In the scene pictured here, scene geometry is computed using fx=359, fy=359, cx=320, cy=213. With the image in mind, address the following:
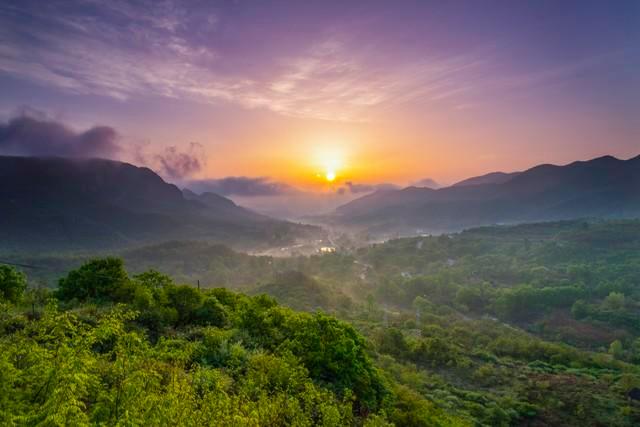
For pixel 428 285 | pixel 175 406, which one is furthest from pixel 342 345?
pixel 428 285

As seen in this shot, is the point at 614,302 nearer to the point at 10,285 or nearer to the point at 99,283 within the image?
the point at 99,283

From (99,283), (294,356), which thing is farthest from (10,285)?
(294,356)

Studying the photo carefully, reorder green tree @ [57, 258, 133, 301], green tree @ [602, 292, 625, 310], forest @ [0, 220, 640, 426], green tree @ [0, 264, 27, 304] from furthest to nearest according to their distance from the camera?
1. green tree @ [602, 292, 625, 310]
2. green tree @ [57, 258, 133, 301]
3. green tree @ [0, 264, 27, 304]
4. forest @ [0, 220, 640, 426]

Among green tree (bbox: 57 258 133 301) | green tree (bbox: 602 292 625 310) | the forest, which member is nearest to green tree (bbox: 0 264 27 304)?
the forest

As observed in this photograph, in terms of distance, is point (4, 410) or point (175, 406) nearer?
point (4, 410)

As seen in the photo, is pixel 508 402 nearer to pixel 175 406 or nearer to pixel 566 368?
pixel 566 368

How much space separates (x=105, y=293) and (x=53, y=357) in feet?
77.0

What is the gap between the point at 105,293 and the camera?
104 ft

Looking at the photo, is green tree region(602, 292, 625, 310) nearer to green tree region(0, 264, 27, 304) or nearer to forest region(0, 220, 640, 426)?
forest region(0, 220, 640, 426)

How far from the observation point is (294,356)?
20.9 metres

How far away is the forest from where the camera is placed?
415 inches

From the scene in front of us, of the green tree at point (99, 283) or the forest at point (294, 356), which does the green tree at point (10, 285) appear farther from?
the green tree at point (99, 283)

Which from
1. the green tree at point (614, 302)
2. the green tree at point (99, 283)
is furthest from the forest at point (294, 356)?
the green tree at point (614, 302)

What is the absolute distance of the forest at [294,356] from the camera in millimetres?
10531
